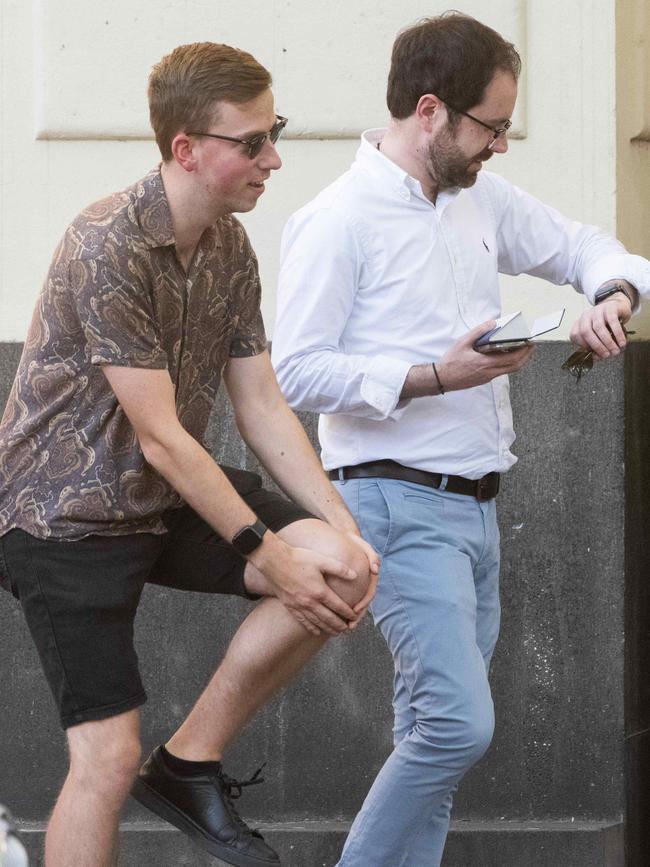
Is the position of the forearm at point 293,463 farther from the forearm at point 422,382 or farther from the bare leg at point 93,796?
the bare leg at point 93,796

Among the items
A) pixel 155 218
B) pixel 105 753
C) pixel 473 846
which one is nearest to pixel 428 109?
pixel 155 218

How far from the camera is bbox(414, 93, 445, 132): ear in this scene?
3.89 metres

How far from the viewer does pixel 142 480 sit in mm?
3400

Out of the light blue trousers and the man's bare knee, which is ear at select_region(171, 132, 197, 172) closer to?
the light blue trousers

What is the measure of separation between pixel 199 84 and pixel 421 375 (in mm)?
928

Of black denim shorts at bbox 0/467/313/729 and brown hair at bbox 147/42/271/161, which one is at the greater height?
brown hair at bbox 147/42/271/161

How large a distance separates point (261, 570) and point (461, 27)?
161 cm

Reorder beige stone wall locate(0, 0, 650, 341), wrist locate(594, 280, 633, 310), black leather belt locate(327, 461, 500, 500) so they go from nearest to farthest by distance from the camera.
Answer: black leather belt locate(327, 461, 500, 500)
wrist locate(594, 280, 633, 310)
beige stone wall locate(0, 0, 650, 341)

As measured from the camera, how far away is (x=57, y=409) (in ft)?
11.0

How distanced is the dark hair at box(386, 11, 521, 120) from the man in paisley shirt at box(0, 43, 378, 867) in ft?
2.12

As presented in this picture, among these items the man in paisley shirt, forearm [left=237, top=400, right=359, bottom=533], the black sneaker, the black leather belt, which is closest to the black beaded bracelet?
the black leather belt

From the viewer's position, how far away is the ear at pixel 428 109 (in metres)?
3.89

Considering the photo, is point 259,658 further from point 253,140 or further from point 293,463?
point 253,140

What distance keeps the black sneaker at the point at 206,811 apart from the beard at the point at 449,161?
164 centimetres
